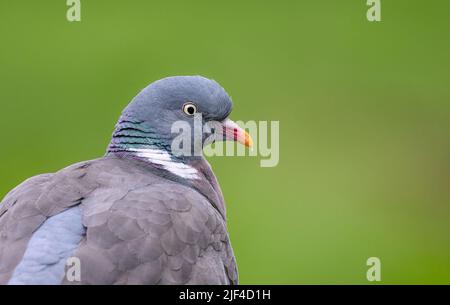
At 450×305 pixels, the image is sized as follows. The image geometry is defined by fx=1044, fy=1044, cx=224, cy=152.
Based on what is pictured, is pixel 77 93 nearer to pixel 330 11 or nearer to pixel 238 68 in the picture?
pixel 238 68

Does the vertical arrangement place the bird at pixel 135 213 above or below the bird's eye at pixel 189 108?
below

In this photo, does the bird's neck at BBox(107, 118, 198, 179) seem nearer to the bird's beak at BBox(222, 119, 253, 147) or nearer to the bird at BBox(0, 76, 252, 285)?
the bird at BBox(0, 76, 252, 285)

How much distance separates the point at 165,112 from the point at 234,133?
50 centimetres

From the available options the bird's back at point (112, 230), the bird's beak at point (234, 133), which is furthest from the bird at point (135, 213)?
the bird's beak at point (234, 133)

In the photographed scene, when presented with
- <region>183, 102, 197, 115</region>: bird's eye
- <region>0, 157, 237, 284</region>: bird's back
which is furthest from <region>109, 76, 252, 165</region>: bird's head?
<region>0, 157, 237, 284</region>: bird's back

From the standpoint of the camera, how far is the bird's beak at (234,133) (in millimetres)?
5871

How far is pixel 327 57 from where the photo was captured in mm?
11320

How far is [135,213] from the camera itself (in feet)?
15.5

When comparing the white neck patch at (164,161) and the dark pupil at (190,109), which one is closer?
the white neck patch at (164,161)

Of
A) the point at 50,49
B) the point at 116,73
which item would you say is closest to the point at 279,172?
the point at 116,73

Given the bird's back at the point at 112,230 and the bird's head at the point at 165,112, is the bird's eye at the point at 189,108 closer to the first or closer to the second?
the bird's head at the point at 165,112

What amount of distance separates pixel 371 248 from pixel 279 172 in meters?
1.23

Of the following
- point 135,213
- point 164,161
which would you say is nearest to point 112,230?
point 135,213
